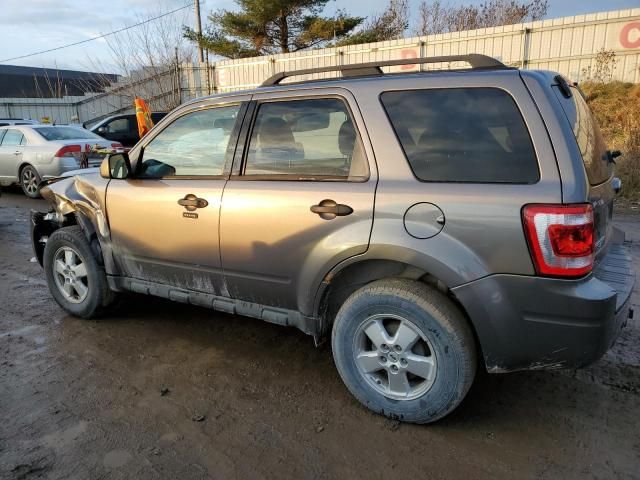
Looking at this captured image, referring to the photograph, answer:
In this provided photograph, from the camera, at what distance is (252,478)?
2.35 meters

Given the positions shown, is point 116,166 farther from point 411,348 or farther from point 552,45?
point 552,45

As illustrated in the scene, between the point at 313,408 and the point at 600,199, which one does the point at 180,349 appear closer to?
the point at 313,408

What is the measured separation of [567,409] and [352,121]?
2.05m

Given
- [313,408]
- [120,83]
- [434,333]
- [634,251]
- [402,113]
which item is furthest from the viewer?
[120,83]

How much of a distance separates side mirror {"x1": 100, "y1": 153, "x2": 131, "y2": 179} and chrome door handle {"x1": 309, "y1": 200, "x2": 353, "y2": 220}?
1.68 meters

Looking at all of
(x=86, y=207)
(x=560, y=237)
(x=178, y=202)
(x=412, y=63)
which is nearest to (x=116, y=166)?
(x=86, y=207)

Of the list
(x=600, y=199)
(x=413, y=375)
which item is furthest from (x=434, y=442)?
(x=600, y=199)

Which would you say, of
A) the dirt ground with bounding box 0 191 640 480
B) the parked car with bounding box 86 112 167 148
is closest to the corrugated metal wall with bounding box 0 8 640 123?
the parked car with bounding box 86 112 167 148

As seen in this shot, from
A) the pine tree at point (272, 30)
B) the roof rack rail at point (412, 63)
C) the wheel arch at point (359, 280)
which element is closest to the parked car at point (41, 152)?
the roof rack rail at point (412, 63)

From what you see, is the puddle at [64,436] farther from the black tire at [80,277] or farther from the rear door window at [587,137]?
the rear door window at [587,137]

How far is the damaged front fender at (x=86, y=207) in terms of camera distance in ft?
12.8

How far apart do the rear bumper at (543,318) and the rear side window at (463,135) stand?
515 millimetres

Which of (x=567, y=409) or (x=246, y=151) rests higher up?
(x=246, y=151)

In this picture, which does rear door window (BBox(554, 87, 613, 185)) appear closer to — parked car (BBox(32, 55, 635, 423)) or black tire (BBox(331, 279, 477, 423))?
parked car (BBox(32, 55, 635, 423))
